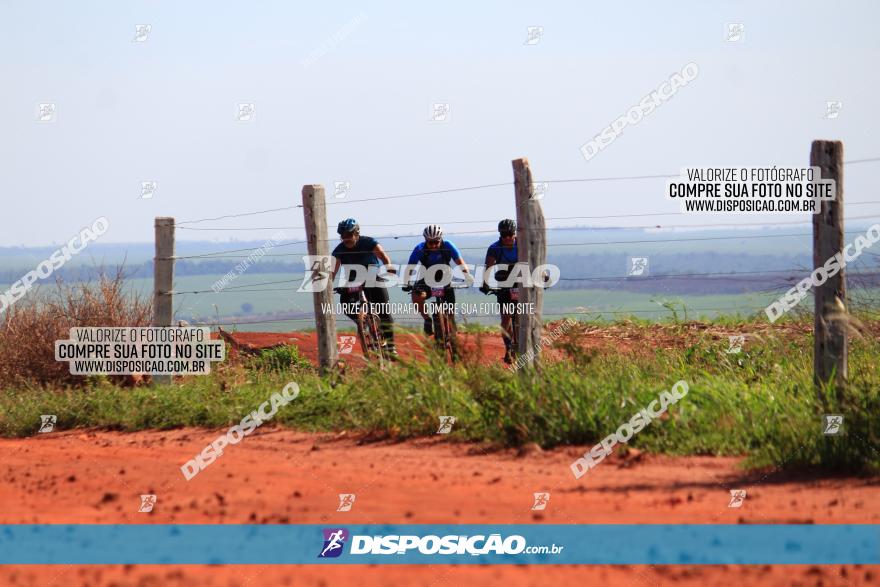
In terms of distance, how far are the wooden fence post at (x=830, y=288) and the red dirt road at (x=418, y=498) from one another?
45.7 inches

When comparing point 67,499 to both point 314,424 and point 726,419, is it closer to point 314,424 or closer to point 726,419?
point 314,424

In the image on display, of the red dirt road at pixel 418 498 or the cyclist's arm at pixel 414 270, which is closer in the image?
the red dirt road at pixel 418 498

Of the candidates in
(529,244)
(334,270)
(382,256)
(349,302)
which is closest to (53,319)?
(349,302)

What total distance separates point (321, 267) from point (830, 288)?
221 inches

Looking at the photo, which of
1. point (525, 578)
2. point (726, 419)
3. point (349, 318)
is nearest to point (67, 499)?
point (525, 578)

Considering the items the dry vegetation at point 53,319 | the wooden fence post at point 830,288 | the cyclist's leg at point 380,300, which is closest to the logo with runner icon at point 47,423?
the dry vegetation at point 53,319

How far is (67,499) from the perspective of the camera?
7.59m

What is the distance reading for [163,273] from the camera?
13070 millimetres

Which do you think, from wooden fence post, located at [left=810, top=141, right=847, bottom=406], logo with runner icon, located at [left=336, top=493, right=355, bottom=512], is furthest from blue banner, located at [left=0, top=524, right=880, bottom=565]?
wooden fence post, located at [left=810, top=141, right=847, bottom=406]

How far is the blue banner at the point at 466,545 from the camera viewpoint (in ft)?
18.5

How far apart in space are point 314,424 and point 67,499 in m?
2.82

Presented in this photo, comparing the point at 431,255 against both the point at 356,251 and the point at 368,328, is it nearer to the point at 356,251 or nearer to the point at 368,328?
the point at 356,251

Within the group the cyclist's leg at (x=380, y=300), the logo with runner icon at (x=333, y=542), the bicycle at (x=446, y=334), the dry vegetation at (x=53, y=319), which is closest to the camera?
the logo with runner icon at (x=333, y=542)

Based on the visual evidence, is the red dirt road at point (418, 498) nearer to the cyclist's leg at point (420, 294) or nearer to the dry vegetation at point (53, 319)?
the cyclist's leg at point (420, 294)
